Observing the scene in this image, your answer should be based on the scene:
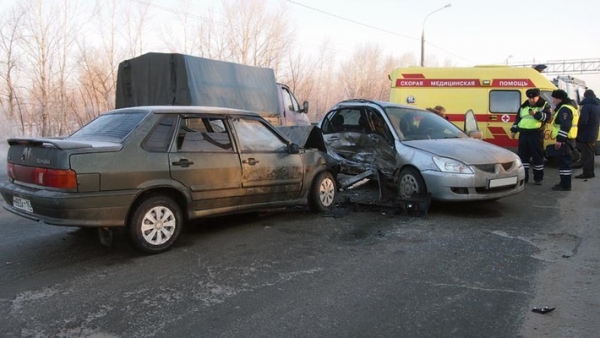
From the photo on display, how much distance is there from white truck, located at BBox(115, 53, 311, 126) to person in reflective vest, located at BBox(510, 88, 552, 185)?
6223mm

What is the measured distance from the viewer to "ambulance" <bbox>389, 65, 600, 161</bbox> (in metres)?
11.8

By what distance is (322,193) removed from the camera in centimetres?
650

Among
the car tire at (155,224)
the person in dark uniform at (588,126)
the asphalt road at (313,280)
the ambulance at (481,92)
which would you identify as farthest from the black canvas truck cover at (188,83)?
the person in dark uniform at (588,126)

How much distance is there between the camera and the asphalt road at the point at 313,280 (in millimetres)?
3109

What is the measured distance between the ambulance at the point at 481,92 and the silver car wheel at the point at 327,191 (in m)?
6.59

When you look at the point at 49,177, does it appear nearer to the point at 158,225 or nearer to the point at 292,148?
the point at 158,225

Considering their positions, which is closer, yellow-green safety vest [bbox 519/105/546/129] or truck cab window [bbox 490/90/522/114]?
yellow-green safety vest [bbox 519/105/546/129]

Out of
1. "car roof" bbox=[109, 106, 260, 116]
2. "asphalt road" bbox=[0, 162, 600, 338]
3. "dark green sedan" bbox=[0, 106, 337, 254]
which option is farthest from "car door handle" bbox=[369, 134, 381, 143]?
"car roof" bbox=[109, 106, 260, 116]

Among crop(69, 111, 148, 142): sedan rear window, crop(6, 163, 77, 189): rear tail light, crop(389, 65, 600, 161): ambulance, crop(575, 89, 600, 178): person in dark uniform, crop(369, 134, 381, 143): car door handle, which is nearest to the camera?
crop(6, 163, 77, 189): rear tail light

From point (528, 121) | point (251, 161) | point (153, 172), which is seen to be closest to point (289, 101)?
point (528, 121)

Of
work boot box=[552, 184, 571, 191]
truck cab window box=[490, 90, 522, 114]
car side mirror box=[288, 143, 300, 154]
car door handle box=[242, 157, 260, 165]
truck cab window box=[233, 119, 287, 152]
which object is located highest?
truck cab window box=[490, 90, 522, 114]

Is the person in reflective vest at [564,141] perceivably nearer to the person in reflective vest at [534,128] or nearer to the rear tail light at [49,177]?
the person in reflective vest at [534,128]

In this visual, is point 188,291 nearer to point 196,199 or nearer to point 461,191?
point 196,199

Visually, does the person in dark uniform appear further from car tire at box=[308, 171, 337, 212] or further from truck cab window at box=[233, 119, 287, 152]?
truck cab window at box=[233, 119, 287, 152]
